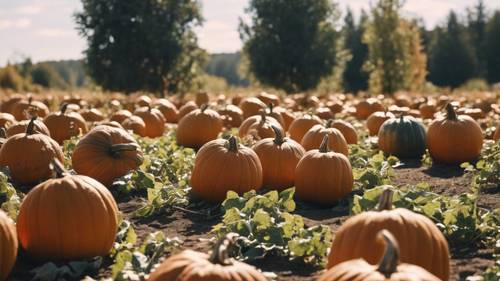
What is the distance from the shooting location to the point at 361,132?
11562 mm

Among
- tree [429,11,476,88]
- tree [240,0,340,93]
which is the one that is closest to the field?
tree [240,0,340,93]

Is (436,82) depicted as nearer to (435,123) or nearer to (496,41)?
(496,41)

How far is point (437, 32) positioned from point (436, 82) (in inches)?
→ 425

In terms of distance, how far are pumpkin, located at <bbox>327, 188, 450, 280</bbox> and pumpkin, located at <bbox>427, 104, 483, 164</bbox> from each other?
16.1ft

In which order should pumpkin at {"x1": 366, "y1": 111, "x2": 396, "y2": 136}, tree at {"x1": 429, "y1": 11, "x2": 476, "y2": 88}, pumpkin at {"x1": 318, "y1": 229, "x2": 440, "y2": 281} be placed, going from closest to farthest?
pumpkin at {"x1": 318, "y1": 229, "x2": 440, "y2": 281} → pumpkin at {"x1": 366, "y1": 111, "x2": 396, "y2": 136} → tree at {"x1": 429, "y1": 11, "x2": 476, "y2": 88}

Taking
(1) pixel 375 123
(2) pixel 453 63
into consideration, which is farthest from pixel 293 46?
(2) pixel 453 63

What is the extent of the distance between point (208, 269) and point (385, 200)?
110 cm

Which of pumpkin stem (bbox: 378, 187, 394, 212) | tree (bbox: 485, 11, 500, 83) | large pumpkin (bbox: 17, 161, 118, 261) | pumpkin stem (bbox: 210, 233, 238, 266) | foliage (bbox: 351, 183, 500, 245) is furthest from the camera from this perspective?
tree (bbox: 485, 11, 500, 83)

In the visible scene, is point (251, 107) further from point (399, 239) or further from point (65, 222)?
point (399, 239)

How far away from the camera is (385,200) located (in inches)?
138

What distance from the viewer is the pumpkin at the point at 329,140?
304 inches

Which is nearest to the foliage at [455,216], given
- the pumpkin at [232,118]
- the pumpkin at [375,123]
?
the pumpkin at [375,123]

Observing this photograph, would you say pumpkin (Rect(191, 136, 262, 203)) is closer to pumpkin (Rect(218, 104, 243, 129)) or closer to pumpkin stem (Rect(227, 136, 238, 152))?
pumpkin stem (Rect(227, 136, 238, 152))

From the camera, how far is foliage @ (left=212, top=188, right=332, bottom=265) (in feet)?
13.8
